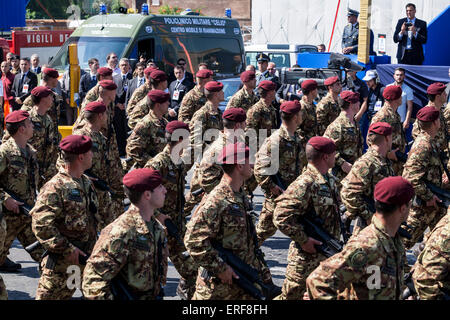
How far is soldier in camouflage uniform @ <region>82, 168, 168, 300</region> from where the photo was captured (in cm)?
441

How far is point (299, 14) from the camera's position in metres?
33.0

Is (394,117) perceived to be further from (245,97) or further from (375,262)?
(375,262)

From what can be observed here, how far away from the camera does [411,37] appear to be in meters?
15.9

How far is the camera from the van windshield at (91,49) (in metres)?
16.0

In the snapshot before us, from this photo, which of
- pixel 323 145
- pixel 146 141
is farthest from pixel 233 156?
pixel 146 141

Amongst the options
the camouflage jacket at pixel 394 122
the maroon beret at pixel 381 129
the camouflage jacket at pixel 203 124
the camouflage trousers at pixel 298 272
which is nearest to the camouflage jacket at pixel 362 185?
the maroon beret at pixel 381 129

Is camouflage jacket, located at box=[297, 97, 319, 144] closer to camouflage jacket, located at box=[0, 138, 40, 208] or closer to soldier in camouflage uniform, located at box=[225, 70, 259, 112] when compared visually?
soldier in camouflage uniform, located at box=[225, 70, 259, 112]

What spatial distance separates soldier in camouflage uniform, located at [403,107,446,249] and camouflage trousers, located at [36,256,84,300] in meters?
3.88

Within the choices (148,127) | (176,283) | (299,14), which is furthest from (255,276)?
(299,14)

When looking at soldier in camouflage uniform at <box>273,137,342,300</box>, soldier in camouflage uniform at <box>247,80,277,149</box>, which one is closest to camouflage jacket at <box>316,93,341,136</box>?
soldier in camouflage uniform at <box>247,80,277,149</box>

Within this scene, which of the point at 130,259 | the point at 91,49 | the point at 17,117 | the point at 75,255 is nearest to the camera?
the point at 130,259

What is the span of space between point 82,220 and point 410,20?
39.7ft

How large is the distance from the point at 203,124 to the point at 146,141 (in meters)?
1.69
